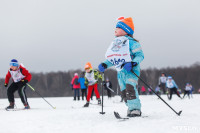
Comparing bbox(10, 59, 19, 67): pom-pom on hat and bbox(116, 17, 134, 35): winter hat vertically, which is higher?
bbox(116, 17, 134, 35): winter hat

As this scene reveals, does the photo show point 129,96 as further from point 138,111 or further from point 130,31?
point 130,31

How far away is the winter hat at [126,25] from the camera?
465 cm

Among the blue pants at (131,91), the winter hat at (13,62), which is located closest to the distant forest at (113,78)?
the winter hat at (13,62)

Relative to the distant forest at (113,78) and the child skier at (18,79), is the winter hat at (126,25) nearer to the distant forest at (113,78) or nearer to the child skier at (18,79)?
the child skier at (18,79)

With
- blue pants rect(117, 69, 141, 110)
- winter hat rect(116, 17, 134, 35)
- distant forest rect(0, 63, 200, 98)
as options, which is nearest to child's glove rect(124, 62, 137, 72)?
blue pants rect(117, 69, 141, 110)

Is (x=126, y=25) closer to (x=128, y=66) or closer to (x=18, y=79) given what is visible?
(x=128, y=66)

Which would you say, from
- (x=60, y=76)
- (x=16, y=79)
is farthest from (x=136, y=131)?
(x=60, y=76)

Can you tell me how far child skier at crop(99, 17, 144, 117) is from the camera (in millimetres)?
4309

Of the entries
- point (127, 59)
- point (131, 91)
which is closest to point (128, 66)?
point (127, 59)

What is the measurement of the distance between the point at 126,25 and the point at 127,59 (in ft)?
2.27

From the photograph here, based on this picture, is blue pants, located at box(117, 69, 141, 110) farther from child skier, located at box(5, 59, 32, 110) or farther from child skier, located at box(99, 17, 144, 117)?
child skier, located at box(5, 59, 32, 110)

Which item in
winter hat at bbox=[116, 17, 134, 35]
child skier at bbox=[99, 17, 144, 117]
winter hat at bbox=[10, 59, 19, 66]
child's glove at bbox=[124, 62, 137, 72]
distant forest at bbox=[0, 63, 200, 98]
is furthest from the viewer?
distant forest at bbox=[0, 63, 200, 98]

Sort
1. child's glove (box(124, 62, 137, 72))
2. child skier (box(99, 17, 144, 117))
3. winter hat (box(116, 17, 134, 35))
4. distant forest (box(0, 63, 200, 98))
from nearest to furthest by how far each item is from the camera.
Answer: child's glove (box(124, 62, 137, 72)), child skier (box(99, 17, 144, 117)), winter hat (box(116, 17, 134, 35)), distant forest (box(0, 63, 200, 98))

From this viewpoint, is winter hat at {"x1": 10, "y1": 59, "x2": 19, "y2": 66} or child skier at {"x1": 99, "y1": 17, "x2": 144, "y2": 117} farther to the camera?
winter hat at {"x1": 10, "y1": 59, "x2": 19, "y2": 66}
